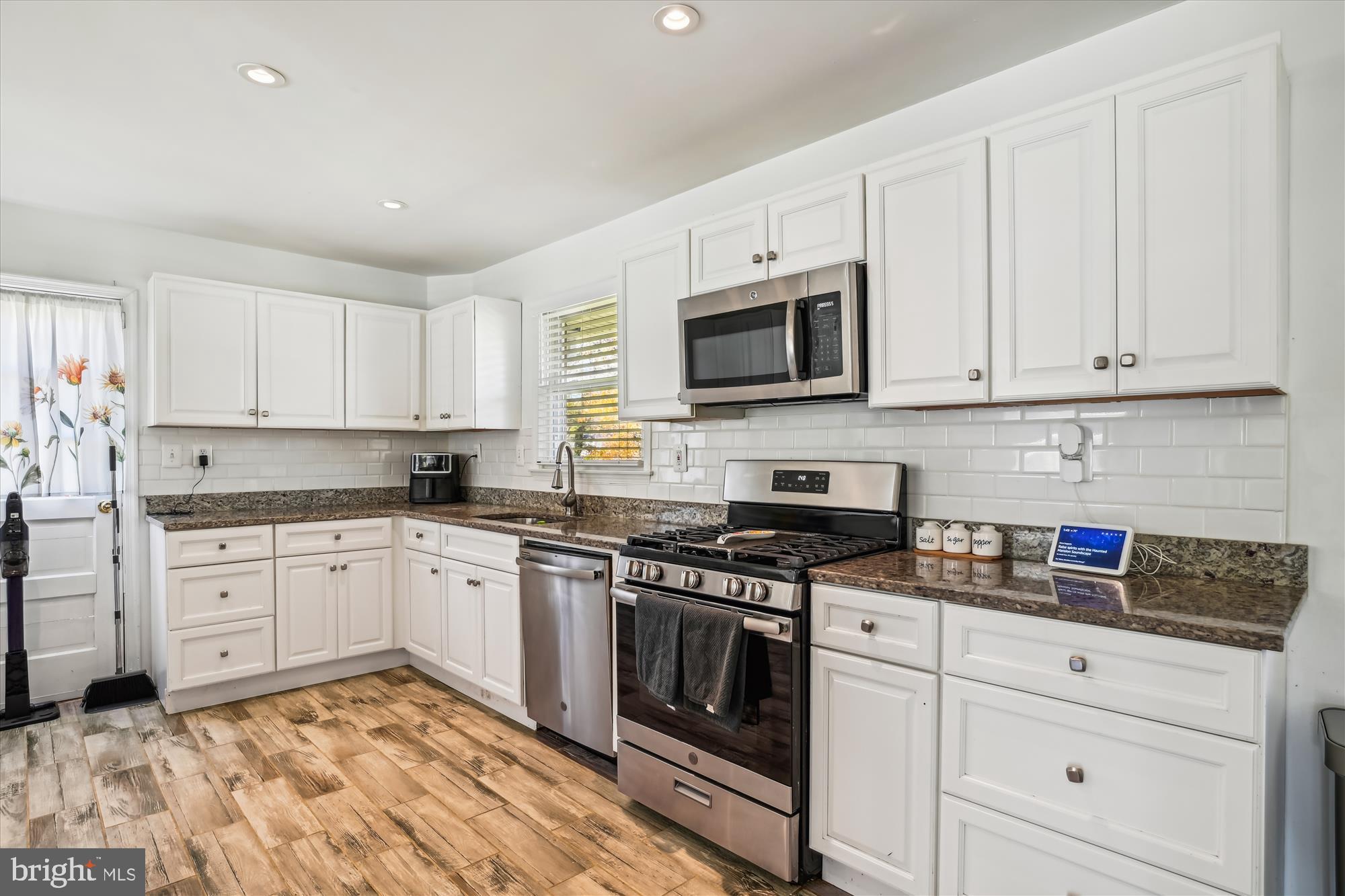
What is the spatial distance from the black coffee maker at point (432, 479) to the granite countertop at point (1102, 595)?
308cm

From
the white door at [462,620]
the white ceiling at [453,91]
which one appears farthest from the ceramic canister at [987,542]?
the white door at [462,620]

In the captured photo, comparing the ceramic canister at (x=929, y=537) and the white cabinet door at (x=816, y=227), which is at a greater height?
the white cabinet door at (x=816, y=227)

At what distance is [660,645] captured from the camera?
2.27 meters

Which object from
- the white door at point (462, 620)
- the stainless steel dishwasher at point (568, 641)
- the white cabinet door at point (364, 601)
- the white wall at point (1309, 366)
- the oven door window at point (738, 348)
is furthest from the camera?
the white cabinet door at point (364, 601)

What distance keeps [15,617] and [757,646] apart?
3.63 m

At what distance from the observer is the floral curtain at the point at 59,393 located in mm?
3488

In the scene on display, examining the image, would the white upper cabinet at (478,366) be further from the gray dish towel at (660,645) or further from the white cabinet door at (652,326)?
the gray dish towel at (660,645)

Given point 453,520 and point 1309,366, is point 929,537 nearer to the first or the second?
point 1309,366

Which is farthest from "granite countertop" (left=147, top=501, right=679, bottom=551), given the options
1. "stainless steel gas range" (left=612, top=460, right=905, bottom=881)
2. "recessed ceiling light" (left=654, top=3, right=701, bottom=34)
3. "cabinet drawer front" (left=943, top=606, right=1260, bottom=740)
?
"recessed ceiling light" (left=654, top=3, right=701, bottom=34)

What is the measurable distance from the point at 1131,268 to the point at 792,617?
4.10 ft

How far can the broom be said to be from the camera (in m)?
3.46

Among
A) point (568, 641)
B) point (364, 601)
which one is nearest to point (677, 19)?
point (568, 641)

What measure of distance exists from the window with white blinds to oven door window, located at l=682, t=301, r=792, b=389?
839 millimetres

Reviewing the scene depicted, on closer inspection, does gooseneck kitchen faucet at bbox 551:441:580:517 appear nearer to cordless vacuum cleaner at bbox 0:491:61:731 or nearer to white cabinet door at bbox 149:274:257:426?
white cabinet door at bbox 149:274:257:426
